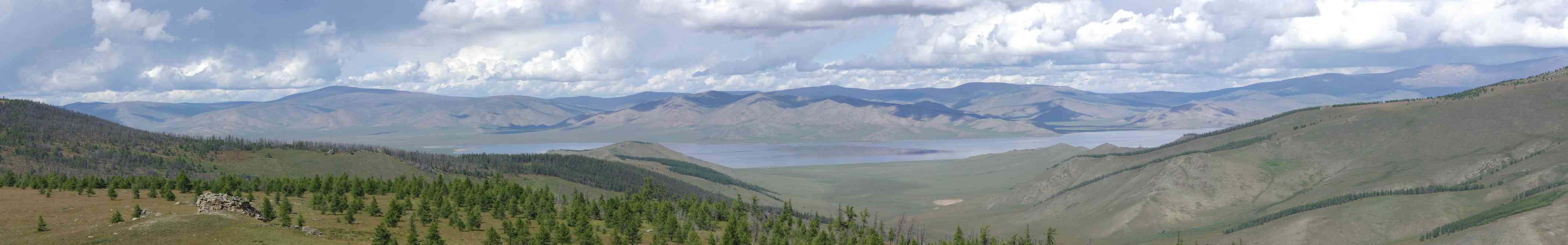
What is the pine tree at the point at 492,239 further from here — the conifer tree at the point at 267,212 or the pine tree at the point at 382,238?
the conifer tree at the point at 267,212

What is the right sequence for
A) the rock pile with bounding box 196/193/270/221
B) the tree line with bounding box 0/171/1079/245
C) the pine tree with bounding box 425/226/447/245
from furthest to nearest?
the tree line with bounding box 0/171/1079/245
the pine tree with bounding box 425/226/447/245
the rock pile with bounding box 196/193/270/221

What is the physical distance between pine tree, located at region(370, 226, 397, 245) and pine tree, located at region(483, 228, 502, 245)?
9.37 m

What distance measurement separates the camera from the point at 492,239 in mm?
84188

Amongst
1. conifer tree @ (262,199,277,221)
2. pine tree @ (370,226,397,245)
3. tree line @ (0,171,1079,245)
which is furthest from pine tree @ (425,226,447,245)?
conifer tree @ (262,199,277,221)

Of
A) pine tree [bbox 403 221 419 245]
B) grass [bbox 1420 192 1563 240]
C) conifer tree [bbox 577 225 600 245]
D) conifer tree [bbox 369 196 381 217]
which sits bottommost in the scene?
grass [bbox 1420 192 1563 240]

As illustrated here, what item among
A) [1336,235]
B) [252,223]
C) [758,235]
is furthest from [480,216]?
[1336,235]

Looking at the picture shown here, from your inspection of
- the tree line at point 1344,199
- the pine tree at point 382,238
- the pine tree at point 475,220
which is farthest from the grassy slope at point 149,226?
the tree line at point 1344,199

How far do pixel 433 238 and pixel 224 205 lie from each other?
16124mm

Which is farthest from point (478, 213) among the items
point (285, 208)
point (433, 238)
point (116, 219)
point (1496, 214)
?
point (1496, 214)

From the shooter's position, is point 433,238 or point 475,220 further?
point 475,220

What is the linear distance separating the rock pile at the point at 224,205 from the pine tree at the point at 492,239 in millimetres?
17016

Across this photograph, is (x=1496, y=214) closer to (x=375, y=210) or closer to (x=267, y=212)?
(x=375, y=210)

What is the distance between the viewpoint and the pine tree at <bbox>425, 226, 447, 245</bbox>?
255 feet

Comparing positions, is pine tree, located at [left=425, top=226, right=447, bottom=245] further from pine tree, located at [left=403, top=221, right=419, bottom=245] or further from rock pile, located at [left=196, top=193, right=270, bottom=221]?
rock pile, located at [left=196, top=193, right=270, bottom=221]
